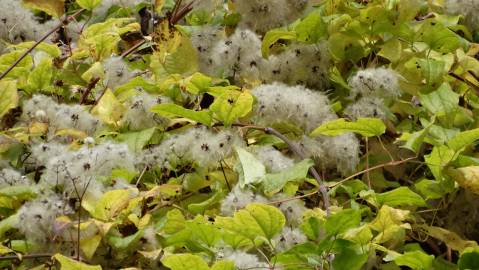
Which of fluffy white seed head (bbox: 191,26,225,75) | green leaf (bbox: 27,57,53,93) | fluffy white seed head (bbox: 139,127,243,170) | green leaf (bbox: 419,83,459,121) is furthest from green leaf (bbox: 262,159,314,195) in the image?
green leaf (bbox: 27,57,53,93)

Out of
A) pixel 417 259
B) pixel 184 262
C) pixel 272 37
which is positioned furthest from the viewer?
pixel 272 37

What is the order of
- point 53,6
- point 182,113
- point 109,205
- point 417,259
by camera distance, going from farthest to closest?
point 53,6 < point 182,113 < point 109,205 < point 417,259

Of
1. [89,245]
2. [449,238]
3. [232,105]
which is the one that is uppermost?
[232,105]

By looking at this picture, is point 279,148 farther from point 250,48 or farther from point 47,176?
point 47,176

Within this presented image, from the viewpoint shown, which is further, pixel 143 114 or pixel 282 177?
pixel 143 114

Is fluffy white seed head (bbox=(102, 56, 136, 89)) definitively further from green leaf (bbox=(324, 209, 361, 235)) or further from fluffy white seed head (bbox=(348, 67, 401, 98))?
green leaf (bbox=(324, 209, 361, 235))

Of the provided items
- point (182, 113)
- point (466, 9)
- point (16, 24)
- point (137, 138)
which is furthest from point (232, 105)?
point (16, 24)

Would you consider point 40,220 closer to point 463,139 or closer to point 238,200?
point 238,200
